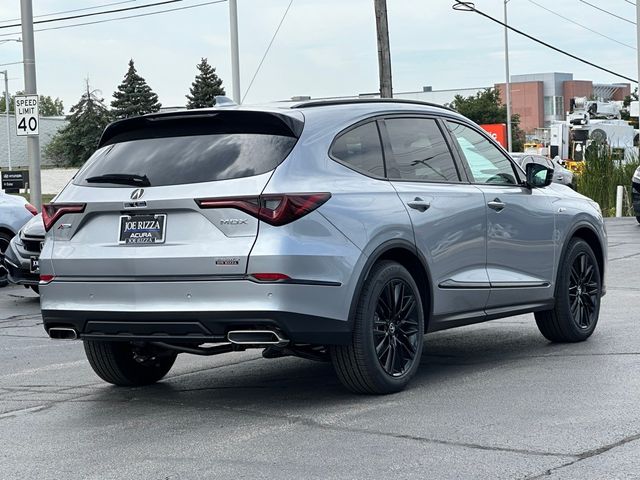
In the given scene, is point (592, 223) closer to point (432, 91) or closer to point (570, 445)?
point (570, 445)

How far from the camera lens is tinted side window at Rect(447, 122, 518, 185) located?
8.62 m

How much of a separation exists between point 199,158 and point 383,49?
19.7m

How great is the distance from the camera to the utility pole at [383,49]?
1030 inches

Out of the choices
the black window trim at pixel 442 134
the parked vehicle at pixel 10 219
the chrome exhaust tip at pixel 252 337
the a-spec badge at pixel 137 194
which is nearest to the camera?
the chrome exhaust tip at pixel 252 337

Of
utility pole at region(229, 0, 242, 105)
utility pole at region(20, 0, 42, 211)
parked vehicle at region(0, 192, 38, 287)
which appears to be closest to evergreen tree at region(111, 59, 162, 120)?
utility pole at region(229, 0, 242, 105)

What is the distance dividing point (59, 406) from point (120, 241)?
4.14 ft

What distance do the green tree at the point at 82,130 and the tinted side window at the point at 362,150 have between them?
316 feet

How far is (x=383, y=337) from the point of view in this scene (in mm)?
7418

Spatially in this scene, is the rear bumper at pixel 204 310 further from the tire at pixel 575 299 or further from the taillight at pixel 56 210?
the tire at pixel 575 299

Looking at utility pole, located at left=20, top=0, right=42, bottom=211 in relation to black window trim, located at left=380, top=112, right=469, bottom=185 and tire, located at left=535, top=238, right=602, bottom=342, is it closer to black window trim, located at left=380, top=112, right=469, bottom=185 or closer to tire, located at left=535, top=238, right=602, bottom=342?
tire, located at left=535, top=238, right=602, bottom=342

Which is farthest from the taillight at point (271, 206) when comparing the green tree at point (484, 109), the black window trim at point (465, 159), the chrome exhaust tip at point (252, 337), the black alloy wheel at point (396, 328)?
the green tree at point (484, 109)

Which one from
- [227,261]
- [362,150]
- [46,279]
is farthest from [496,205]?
[46,279]

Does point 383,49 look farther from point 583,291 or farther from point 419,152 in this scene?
point 419,152

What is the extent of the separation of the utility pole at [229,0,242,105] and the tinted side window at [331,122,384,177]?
71.1ft
